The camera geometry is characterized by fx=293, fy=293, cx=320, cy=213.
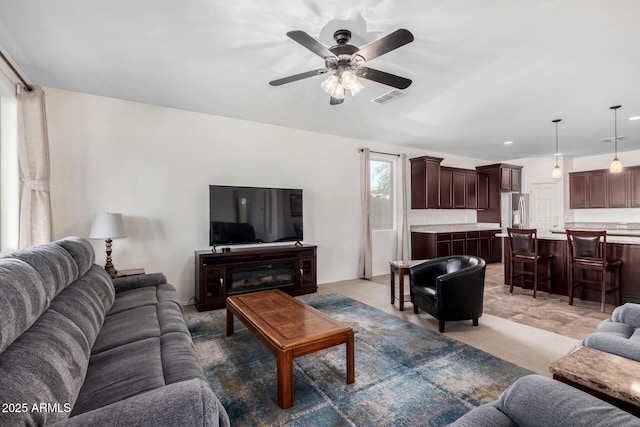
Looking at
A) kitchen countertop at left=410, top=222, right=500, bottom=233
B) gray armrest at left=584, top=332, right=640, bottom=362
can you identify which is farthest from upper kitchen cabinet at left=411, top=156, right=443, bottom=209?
gray armrest at left=584, top=332, right=640, bottom=362

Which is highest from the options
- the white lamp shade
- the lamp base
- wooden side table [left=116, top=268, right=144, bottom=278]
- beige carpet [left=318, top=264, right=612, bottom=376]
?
the white lamp shade

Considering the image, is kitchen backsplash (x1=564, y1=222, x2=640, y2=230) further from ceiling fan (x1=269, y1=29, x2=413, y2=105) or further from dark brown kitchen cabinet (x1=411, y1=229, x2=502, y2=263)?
ceiling fan (x1=269, y1=29, x2=413, y2=105)

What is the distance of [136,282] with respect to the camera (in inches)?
116

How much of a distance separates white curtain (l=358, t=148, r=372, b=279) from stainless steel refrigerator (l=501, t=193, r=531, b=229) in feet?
13.9

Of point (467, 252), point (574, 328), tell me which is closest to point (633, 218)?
point (467, 252)

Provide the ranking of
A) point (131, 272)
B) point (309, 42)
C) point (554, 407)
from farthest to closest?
point (131, 272)
point (309, 42)
point (554, 407)

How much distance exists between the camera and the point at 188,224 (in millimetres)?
3990

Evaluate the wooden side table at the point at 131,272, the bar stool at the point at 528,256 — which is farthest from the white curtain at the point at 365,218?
the wooden side table at the point at 131,272

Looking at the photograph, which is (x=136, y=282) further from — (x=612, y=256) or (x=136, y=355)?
(x=612, y=256)

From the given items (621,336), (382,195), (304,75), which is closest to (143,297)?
(304,75)

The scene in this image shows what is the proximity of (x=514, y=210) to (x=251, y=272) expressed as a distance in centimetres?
671

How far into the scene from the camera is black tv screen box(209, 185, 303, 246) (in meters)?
3.95

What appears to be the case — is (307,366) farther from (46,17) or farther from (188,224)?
(46,17)

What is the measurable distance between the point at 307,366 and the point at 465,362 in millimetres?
1291
